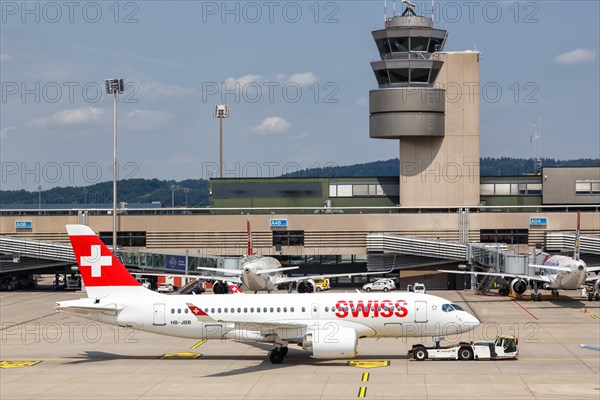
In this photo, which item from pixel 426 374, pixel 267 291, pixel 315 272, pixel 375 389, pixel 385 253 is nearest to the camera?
pixel 375 389

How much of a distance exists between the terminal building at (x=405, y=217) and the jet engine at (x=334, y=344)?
56917 millimetres

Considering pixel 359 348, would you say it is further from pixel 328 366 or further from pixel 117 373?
pixel 117 373

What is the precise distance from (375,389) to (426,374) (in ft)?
16.4

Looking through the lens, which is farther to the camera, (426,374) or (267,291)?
(267,291)

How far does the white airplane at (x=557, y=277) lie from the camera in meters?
87.4

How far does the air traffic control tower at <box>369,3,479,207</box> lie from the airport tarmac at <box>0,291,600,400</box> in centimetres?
4821

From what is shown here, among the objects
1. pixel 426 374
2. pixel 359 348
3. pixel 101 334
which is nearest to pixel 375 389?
pixel 426 374

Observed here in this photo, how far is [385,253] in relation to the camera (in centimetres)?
11575

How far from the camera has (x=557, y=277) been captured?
296 feet

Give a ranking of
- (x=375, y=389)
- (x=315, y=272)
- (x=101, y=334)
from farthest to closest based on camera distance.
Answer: (x=315, y=272), (x=101, y=334), (x=375, y=389)

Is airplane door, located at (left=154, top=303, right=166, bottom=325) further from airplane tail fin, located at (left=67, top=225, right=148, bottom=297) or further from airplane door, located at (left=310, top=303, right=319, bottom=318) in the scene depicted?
airplane door, located at (left=310, top=303, right=319, bottom=318)

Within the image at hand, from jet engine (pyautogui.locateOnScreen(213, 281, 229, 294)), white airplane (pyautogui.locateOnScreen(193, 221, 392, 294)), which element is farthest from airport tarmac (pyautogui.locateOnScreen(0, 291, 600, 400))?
jet engine (pyautogui.locateOnScreen(213, 281, 229, 294))

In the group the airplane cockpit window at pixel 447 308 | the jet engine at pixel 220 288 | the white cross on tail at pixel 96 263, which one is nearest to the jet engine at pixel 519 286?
the jet engine at pixel 220 288

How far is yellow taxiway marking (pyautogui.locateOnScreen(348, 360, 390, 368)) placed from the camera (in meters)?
55.9
